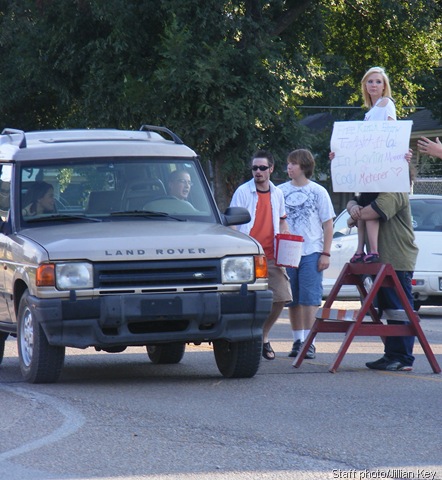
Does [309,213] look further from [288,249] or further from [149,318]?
[149,318]

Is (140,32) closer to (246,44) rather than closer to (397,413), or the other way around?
(246,44)

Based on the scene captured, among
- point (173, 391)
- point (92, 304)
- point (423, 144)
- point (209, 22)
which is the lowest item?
point (173, 391)

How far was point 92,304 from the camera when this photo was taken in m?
8.77

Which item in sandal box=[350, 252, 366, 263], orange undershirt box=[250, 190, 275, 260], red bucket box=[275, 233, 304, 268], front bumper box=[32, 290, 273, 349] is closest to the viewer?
front bumper box=[32, 290, 273, 349]

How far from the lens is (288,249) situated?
10.7m

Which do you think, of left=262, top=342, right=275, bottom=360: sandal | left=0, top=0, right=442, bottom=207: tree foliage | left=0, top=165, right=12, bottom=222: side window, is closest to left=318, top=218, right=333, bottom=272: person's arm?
left=262, top=342, right=275, bottom=360: sandal

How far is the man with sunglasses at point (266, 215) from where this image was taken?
11164mm

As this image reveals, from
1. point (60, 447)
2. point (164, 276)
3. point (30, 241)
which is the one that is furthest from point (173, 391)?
point (60, 447)

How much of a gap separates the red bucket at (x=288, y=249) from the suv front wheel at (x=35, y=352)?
2455 millimetres

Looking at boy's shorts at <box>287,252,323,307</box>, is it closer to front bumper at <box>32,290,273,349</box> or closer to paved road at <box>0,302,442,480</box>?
paved road at <box>0,302,442,480</box>

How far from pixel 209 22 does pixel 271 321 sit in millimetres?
15769

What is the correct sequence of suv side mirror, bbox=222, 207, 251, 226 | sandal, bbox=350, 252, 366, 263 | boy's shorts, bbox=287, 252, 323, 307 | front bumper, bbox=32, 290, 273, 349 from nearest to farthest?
front bumper, bbox=32, 290, 273, 349 → suv side mirror, bbox=222, 207, 251, 226 → sandal, bbox=350, 252, 366, 263 → boy's shorts, bbox=287, 252, 323, 307

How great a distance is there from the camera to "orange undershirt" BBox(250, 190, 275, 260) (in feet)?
36.5

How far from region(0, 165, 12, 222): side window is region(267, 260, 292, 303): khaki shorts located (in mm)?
2507
